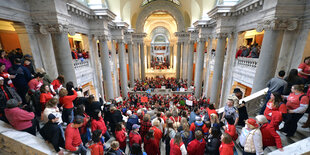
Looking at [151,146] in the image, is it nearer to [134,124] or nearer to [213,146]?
[134,124]

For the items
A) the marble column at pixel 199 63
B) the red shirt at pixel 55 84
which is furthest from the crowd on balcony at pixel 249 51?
the red shirt at pixel 55 84

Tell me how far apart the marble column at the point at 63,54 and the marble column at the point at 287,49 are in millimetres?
9233

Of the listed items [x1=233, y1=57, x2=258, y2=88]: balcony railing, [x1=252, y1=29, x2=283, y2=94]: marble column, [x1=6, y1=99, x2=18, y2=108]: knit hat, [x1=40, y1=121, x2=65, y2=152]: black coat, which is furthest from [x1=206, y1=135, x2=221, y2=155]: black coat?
[x1=233, y1=57, x2=258, y2=88]: balcony railing

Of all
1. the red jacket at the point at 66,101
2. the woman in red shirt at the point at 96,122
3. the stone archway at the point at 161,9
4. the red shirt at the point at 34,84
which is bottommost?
the woman in red shirt at the point at 96,122

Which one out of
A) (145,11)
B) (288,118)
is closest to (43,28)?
(288,118)

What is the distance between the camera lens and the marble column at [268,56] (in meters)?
5.30

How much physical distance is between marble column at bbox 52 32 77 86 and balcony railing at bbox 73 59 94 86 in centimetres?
159

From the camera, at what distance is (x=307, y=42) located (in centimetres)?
495

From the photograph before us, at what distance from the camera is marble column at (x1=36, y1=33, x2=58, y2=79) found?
5.58 metres

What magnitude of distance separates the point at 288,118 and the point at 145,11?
63.9ft

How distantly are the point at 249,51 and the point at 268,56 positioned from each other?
8.53 ft

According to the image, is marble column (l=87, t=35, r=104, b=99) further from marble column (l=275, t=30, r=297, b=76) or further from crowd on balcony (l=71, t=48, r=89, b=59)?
marble column (l=275, t=30, r=297, b=76)

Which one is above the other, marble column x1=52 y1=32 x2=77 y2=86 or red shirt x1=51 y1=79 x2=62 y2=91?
marble column x1=52 y1=32 x2=77 y2=86

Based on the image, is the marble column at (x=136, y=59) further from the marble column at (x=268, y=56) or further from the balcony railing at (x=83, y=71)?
the marble column at (x=268, y=56)
